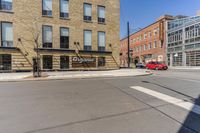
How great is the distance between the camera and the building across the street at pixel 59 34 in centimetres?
1977

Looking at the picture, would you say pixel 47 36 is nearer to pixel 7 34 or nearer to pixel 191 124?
pixel 7 34

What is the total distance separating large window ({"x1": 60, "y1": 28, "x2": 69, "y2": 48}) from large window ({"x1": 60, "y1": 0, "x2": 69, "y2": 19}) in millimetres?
2149

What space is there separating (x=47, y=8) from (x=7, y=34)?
6.71 metres

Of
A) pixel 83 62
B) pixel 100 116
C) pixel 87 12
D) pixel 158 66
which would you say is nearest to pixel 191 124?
pixel 100 116

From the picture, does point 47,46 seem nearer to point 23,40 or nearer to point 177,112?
point 23,40

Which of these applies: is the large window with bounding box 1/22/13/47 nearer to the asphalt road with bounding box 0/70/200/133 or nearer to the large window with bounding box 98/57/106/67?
the large window with bounding box 98/57/106/67

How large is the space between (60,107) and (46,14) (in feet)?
65.1

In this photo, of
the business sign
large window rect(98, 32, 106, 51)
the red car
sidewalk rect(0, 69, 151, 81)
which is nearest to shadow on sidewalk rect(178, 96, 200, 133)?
sidewalk rect(0, 69, 151, 81)

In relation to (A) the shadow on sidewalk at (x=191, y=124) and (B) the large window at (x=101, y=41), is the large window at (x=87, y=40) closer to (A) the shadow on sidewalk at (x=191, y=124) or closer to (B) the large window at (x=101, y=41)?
(B) the large window at (x=101, y=41)

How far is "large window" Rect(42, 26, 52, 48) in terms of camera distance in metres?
21.2

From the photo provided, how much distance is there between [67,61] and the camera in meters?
22.3

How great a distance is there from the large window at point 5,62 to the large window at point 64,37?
7.31 meters

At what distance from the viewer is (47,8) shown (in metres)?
21.5

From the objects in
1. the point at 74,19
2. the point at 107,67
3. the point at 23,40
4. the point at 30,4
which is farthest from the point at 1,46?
the point at 107,67
